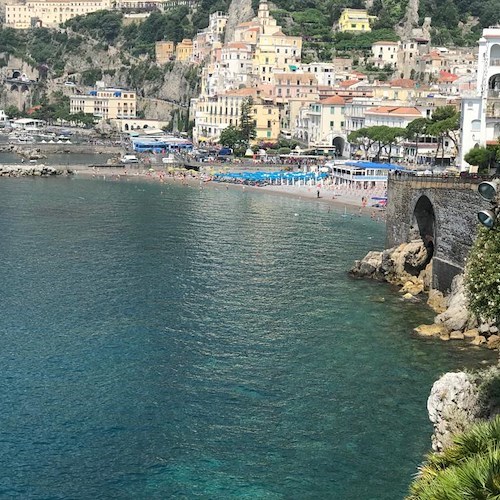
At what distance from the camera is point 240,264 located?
47969 mm

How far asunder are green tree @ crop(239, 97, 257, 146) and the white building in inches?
2074

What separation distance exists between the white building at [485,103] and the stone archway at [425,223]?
1664 cm

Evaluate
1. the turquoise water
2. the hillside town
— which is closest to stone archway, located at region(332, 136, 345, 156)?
the hillside town

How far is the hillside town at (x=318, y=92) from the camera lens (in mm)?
95938

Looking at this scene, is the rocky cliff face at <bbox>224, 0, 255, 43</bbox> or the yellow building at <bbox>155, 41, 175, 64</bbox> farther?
the yellow building at <bbox>155, 41, 175, 64</bbox>

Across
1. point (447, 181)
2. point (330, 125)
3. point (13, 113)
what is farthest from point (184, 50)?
point (447, 181)

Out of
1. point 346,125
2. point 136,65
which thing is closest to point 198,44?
point 136,65

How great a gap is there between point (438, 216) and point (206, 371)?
1592 centimetres

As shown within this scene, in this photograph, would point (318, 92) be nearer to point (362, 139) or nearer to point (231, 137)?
point (231, 137)

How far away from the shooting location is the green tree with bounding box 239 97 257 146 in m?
112

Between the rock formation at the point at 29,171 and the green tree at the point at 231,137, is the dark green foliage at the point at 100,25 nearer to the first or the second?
the green tree at the point at 231,137

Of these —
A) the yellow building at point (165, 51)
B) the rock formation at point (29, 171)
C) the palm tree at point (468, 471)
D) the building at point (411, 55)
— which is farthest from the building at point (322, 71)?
the palm tree at point (468, 471)

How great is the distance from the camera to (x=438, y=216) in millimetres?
41000

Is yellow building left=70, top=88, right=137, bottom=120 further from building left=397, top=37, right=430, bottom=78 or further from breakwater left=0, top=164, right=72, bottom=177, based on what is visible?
breakwater left=0, top=164, right=72, bottom=177
